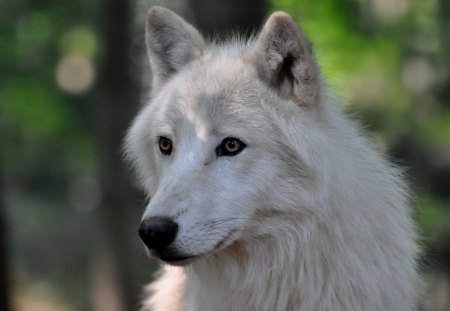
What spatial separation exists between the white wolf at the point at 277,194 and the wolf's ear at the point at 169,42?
0.39 meters

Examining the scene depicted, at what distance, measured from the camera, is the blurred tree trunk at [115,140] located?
11602mm

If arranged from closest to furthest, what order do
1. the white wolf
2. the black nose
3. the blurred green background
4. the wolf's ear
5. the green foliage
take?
the black nose
the white wolf
the wolf's ear
the blurred green background
the green foliage

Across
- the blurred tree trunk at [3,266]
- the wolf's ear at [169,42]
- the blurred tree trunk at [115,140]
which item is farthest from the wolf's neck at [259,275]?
the blurred tree trunk at [3,266]

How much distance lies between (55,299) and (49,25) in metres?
8.19

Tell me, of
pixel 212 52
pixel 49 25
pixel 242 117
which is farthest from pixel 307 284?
pixel 49 25

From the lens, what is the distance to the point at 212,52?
16.9 ft

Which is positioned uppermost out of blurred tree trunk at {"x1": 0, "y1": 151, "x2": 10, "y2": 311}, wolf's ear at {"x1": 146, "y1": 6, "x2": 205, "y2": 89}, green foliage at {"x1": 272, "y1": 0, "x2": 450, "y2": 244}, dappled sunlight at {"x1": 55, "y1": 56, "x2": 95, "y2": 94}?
wolf's ear at {"x1": 146, "y1": 6, "x2": 205, "y2": 89}

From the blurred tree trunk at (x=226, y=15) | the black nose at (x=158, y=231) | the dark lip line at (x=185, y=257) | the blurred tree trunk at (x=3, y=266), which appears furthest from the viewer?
the blurred tree trunk at (x=3, y=266)

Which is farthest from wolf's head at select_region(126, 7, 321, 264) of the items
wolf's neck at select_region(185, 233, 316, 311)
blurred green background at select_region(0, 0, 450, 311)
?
blurred green background at select_region(0, 0, 450, 311)

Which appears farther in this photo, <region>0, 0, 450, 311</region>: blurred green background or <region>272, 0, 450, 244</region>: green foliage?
<region>272, 0, 450, 244</region>: green foliage

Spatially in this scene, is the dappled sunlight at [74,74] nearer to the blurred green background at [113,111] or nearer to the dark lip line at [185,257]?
the blurred green background at [113,111]

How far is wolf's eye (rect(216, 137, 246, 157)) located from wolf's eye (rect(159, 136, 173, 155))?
15.3 inches

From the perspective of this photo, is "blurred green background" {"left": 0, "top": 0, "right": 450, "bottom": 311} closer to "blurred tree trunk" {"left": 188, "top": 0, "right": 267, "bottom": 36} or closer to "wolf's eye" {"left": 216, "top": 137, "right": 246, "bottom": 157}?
"blurred tree trunk" {"left": 188, "top": 0, "right": 267, "bottom": 36}

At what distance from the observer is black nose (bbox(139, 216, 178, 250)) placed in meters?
4.11
